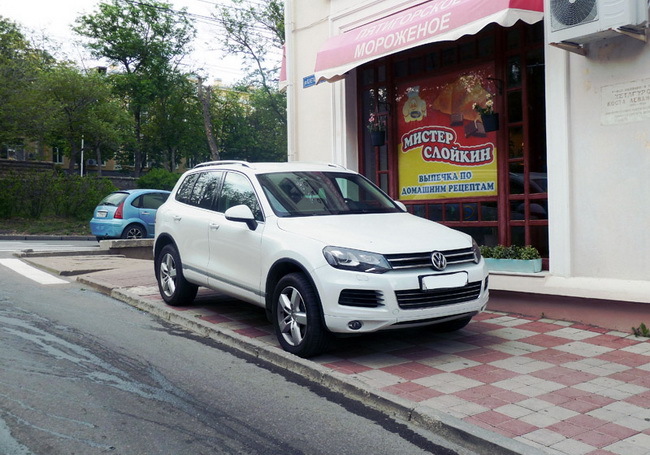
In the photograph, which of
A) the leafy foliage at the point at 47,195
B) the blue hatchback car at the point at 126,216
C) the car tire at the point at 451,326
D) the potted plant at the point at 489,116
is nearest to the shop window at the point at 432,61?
the potted plant at the point at 489,116

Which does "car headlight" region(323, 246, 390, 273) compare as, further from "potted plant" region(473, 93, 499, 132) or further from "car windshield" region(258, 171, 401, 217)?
"potted plant" region(473, 93, 499, 132)

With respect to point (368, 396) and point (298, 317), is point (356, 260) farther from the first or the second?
point (368, 396)

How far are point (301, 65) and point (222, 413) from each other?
27.8 feet

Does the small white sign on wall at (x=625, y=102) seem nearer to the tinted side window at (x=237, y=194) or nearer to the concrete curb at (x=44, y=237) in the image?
the tinted side window at (x=237, y=194)

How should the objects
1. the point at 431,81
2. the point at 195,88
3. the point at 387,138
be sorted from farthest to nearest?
the point at 195,88 → the point at 387,138 → the point at 431,81

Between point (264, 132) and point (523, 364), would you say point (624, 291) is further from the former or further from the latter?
point (264, 132)

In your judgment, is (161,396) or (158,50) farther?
(158,50)

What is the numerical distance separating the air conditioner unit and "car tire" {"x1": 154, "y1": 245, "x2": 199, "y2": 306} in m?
4.97

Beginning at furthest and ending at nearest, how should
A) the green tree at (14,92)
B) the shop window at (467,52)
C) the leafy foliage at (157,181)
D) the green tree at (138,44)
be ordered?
1. the green tree at (138,44)
2. the leafy foliage at (157,181)
3. the green tree at (14,92)
4. the shop window at (467,52)

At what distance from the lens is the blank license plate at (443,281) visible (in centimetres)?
520

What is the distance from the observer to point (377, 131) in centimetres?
998

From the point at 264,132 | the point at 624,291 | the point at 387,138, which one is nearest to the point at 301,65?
the point at 387,138

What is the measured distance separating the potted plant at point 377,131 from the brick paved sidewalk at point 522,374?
3.83 metres

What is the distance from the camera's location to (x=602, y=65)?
264 inches
